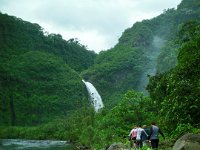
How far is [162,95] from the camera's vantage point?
101 feet

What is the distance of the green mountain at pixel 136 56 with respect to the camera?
5915 inches

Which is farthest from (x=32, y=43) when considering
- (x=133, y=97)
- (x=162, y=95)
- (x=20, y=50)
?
(x=162, y=95)

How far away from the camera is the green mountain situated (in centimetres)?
15025

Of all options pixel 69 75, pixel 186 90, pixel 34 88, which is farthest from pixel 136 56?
pixel 186 90

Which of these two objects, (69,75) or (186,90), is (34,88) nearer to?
(69,75)

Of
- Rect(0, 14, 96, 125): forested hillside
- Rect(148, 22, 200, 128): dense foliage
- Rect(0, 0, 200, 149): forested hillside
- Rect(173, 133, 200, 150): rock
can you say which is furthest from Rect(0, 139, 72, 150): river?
Rect(0, 14, 96, 125): forested hillside

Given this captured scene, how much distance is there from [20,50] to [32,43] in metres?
11.6

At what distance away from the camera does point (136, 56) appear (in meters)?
162

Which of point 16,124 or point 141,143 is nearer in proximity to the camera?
point 141,143

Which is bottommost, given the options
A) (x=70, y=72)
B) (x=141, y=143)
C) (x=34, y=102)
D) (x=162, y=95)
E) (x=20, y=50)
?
(x=141, y=143)

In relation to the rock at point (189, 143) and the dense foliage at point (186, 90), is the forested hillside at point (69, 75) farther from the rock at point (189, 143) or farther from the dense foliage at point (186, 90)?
the rock at point (189, 143)

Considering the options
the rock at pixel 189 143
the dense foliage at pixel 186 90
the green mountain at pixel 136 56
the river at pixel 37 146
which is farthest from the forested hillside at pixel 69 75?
the rock at pixel 189 143

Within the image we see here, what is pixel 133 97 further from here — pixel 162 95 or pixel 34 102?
pixel 34 102

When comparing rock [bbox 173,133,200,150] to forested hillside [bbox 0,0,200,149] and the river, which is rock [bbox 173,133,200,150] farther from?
the river
